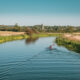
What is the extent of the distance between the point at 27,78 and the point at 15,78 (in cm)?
112

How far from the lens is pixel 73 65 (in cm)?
2333

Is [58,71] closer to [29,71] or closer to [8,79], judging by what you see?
[29,71]

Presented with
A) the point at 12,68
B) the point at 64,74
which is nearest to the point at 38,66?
the point at 12,68

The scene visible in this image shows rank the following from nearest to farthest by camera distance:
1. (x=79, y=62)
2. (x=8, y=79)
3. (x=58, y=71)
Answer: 1. (x=8, y=79)
2. (x=58, y=71)
3. (x=79, y=62)

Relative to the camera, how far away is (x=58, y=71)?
66.7 ft

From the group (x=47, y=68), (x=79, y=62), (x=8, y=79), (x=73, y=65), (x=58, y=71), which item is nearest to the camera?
(x=8, y=79)

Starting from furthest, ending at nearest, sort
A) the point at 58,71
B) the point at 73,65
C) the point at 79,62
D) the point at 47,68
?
the point at 79,62, the point at 73,65, the point at 47,68, the point at 58,71

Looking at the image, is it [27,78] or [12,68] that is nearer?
[27,78]

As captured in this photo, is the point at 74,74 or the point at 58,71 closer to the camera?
the point at 74,74

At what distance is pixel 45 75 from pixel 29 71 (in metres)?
2.41

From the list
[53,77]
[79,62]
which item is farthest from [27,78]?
[79,62]

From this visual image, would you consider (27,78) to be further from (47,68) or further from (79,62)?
(79,62)

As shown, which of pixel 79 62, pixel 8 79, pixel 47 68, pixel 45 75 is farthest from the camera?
pixel 79 62

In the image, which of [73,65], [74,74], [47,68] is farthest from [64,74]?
[73,65]
